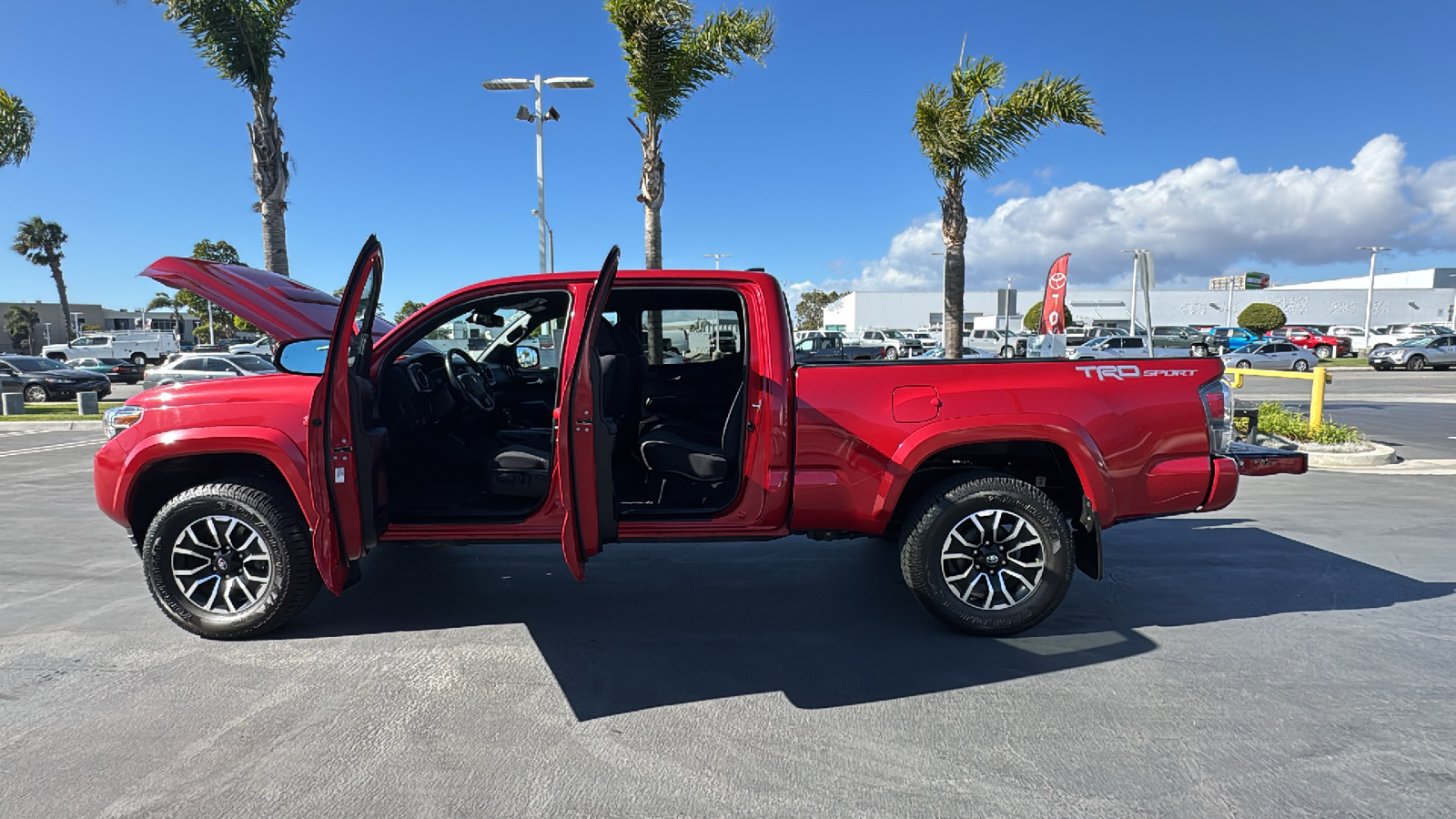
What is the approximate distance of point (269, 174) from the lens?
1278 cm

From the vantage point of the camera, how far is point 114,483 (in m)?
3.70

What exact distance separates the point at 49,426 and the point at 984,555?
1762 centimetres

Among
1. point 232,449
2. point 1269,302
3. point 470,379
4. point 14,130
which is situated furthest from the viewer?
point 1269,302

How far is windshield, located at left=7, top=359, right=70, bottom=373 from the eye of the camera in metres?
20.7

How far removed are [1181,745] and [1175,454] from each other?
149 centimetres

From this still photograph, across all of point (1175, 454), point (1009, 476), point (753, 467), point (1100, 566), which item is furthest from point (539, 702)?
point (1175, 454)

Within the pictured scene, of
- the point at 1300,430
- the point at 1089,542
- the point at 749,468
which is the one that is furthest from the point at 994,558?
the point at 1300,430

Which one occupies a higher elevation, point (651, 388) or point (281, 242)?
point (281, 242)

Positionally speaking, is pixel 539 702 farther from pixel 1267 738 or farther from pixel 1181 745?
pixel 1267 738

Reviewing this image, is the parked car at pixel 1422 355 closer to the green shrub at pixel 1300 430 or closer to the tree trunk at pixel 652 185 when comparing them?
the green shrub at pixel 1300 430

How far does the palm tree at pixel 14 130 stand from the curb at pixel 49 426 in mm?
6546

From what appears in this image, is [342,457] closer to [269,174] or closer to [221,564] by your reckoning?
[221,564]

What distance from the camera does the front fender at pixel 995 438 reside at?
11.6 feet

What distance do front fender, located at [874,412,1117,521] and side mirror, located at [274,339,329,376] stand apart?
2920 millimetres
